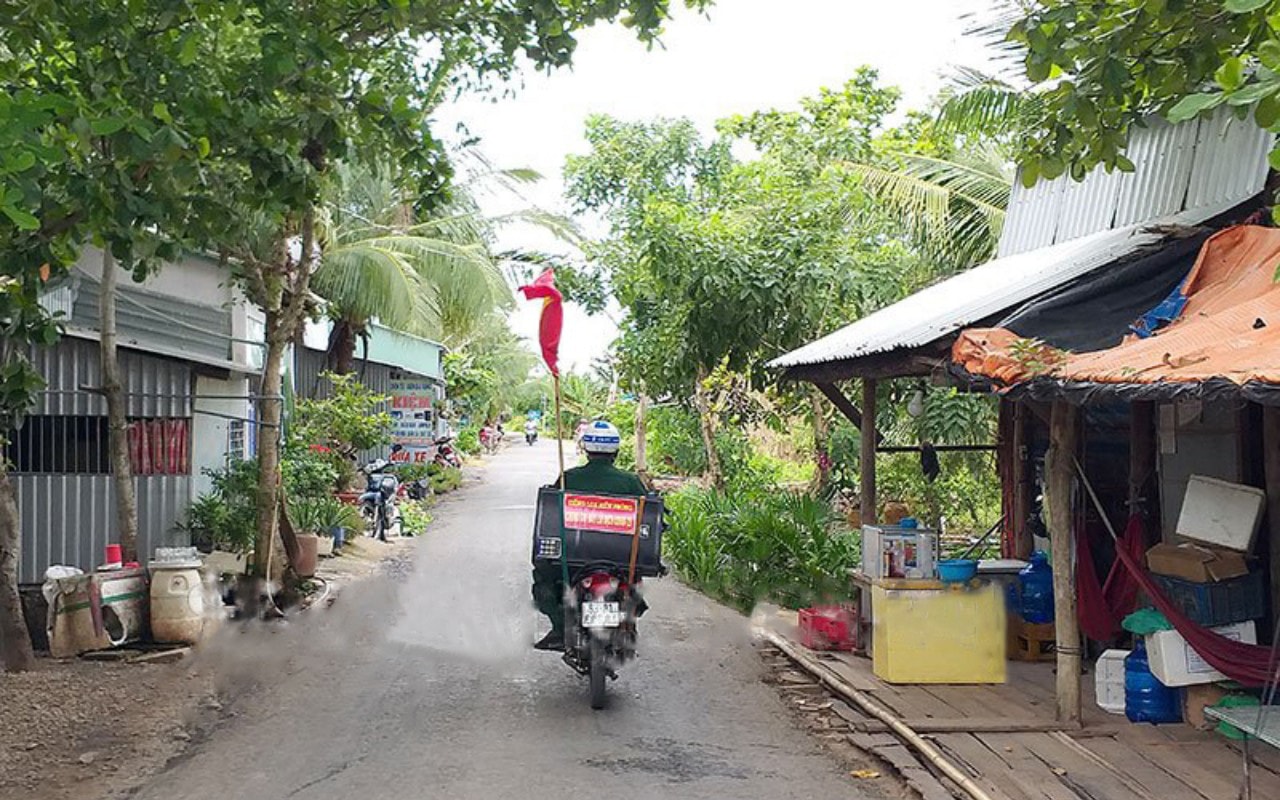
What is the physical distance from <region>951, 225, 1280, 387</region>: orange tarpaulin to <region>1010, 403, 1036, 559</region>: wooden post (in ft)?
12.2

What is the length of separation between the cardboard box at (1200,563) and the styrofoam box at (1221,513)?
0.21 feet

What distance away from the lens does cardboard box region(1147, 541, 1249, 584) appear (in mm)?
6988

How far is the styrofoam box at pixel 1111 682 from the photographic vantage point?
747cm

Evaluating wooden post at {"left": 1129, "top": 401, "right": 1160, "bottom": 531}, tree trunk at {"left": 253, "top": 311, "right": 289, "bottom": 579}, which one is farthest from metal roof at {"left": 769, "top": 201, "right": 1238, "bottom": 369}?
tree trunk at {"left": 253, "top": 311, "right": 289, "bottom": 579}

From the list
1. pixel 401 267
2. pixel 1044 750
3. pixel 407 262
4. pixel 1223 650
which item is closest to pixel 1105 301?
pixel 1223 650

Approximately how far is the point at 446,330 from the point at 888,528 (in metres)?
15.5

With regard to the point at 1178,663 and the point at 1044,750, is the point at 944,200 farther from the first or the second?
the point at 1044,750

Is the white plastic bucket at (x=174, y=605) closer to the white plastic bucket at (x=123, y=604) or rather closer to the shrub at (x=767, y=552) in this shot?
the white plastic bucket at (x=123, y=604)

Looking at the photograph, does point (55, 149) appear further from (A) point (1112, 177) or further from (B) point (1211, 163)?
(A) point (1112, 177)

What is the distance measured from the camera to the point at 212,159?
774 cm

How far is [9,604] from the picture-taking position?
8.91 meters

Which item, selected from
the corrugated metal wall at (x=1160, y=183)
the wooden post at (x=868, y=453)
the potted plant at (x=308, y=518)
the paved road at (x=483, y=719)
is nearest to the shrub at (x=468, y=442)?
the potted plant at (x=308, y=518)

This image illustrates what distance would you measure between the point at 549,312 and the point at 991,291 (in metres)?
2.99

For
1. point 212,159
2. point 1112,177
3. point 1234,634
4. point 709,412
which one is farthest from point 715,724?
point 709,412
